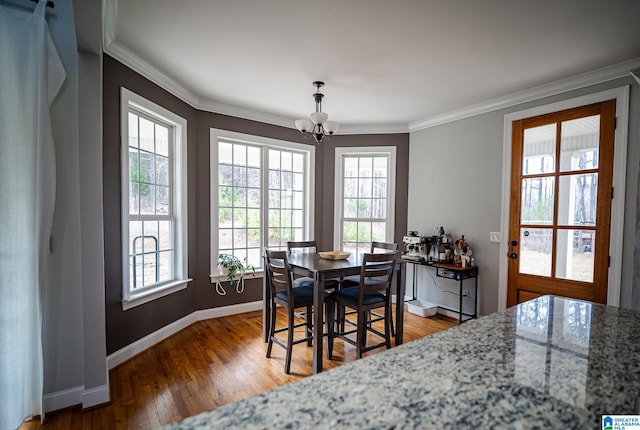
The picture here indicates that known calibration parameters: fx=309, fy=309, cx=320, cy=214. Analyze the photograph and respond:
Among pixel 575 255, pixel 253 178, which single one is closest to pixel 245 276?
pixel 253 178

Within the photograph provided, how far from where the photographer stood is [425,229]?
14.0ft

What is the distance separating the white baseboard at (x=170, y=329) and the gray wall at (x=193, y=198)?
48 mm

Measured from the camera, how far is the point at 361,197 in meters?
4.62

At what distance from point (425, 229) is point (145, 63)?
369 cm

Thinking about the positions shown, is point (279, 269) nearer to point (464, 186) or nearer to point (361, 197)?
point (361, 197)

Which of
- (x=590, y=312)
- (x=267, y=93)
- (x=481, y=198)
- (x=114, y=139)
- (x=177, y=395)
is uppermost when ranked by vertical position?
(x=267, y=93)

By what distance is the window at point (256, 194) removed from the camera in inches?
151

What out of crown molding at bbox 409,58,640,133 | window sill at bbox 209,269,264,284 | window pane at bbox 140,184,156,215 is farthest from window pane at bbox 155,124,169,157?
crown molding at bbox 409,58,640,133

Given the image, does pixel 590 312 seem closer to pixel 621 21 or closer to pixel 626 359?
pixel 626 359

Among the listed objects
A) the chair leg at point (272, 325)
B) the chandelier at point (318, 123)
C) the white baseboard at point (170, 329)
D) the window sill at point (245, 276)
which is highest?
the chandelier at point (318, 123)

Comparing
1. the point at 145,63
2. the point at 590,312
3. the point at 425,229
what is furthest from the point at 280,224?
the point at 590,312

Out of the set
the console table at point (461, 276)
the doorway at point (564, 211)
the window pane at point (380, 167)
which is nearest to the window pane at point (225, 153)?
the window pane at point (380, 167)

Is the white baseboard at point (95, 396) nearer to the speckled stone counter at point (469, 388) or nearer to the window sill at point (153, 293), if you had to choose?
the window sill at point (153, 293)

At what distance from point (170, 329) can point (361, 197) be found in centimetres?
297
